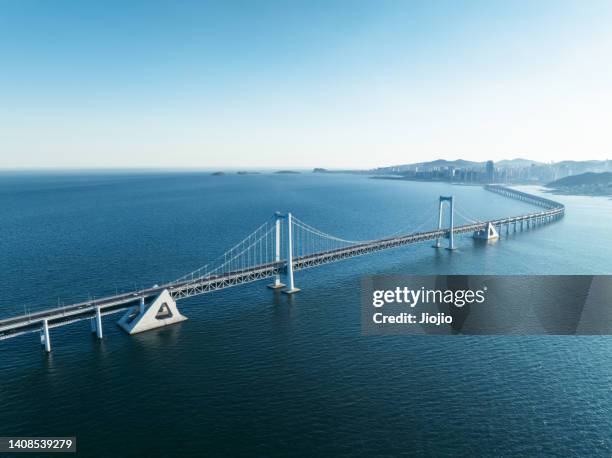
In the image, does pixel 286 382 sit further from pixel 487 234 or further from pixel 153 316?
pixel 487 234

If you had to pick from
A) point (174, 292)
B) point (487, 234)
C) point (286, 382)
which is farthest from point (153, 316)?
Result: point (487, 234)

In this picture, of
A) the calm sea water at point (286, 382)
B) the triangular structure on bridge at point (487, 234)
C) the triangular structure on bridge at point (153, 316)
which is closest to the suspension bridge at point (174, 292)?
the triangular structure on bridge at point (153, 316)

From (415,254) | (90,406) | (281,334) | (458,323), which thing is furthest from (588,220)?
(90,406)

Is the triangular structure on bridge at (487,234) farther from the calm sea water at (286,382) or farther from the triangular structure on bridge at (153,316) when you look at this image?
the triangular structure on bridge at (153,316)

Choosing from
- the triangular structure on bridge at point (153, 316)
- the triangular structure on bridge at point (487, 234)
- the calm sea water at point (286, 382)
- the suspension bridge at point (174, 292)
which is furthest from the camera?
the triangular structure on bridge at point (487, 234)

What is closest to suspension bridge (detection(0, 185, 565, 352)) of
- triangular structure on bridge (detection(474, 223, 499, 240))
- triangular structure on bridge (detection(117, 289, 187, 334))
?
triangular structure on bridge (detection(117, 289, 187, 334))

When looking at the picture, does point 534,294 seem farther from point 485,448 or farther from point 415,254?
point 485,448

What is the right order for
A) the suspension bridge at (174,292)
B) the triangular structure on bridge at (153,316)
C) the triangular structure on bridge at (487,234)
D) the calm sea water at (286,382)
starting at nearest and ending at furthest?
the calm sea water at (286,382) < the suspension bridge at (174,292) < the triangular structure on bridge at (153,316) < the triangular structure on bridge at (487,234)

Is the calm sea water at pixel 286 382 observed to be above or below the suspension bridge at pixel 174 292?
below

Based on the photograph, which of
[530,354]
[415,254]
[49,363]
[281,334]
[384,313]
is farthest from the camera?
[415,254]

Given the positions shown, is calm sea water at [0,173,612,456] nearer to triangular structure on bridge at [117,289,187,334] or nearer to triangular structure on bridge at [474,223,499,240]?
triangular structure on bridge at [117,289,187,334]
